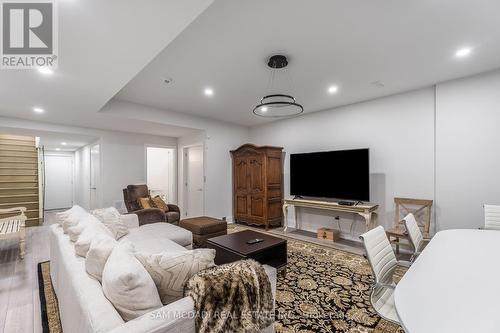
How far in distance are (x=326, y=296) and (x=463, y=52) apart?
10.1 feet

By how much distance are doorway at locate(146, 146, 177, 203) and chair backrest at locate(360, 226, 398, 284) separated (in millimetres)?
5963

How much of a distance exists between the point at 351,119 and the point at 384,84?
102cm

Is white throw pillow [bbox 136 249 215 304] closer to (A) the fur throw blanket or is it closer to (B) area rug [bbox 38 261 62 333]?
(A) the fur throw blanket

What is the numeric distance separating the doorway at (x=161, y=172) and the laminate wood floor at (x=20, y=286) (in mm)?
3071

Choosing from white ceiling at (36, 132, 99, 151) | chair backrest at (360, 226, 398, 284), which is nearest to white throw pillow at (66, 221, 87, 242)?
chair backrest at (360, 226, 398, 284)

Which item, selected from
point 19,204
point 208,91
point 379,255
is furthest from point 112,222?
point 19,204

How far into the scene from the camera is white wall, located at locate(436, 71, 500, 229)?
3.02m

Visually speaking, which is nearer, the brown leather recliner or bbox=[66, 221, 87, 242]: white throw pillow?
bbox=[66, 221, 87, 242]: white throw pillow

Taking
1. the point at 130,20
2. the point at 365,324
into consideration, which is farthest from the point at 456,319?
the point at 130,20

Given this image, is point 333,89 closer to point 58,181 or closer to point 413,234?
point 413,234

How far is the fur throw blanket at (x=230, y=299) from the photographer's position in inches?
42.1

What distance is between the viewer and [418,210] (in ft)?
11.7

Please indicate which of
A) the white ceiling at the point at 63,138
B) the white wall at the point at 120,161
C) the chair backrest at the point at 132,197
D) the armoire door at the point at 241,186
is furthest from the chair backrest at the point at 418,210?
the white ceiling at the point at 63,138

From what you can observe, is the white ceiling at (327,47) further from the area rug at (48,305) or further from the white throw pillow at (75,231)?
the area rug at (48,305)
